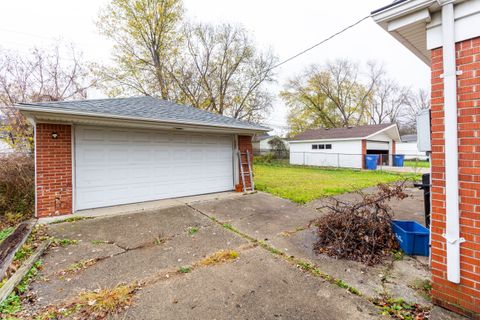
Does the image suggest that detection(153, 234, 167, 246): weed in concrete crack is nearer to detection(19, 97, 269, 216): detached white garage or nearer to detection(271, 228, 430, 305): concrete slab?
detection(271, 228, 430, 305): concrete slab

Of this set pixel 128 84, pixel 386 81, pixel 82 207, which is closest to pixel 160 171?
pixel 82 207

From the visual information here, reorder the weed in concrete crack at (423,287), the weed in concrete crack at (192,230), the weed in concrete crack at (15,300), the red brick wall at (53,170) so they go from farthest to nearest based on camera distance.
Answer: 1. the red brick wall at (53,170)
2. the weed in concrete crack at (192,230)
3. the weed in concrete crack at (423,287)
4. the weed in concrete crack at (15,300)

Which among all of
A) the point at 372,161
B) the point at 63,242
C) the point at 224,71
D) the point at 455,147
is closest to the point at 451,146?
the point at 455,147

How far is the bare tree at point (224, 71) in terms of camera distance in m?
18.5

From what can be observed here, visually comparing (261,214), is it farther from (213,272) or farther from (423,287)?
(423,287)

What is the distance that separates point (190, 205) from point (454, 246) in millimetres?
5290

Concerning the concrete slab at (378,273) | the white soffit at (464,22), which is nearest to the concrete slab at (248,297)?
the concrete slab at (378,273)

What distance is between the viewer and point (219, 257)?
10.3 ft

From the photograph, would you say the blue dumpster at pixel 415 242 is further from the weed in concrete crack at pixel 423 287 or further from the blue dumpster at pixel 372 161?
the blue dumpster at pixel 372 161

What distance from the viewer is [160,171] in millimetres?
6605

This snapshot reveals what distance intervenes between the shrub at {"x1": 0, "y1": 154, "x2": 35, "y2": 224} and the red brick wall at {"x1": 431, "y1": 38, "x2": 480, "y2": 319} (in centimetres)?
738

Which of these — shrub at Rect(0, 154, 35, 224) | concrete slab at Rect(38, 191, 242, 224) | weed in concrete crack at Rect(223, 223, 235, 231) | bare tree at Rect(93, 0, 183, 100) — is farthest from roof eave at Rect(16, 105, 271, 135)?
bare tree at Rect(93, 0, 183, 100)

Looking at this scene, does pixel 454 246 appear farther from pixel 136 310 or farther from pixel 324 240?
pixel 136 310

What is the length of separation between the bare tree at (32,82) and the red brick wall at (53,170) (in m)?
4.30
